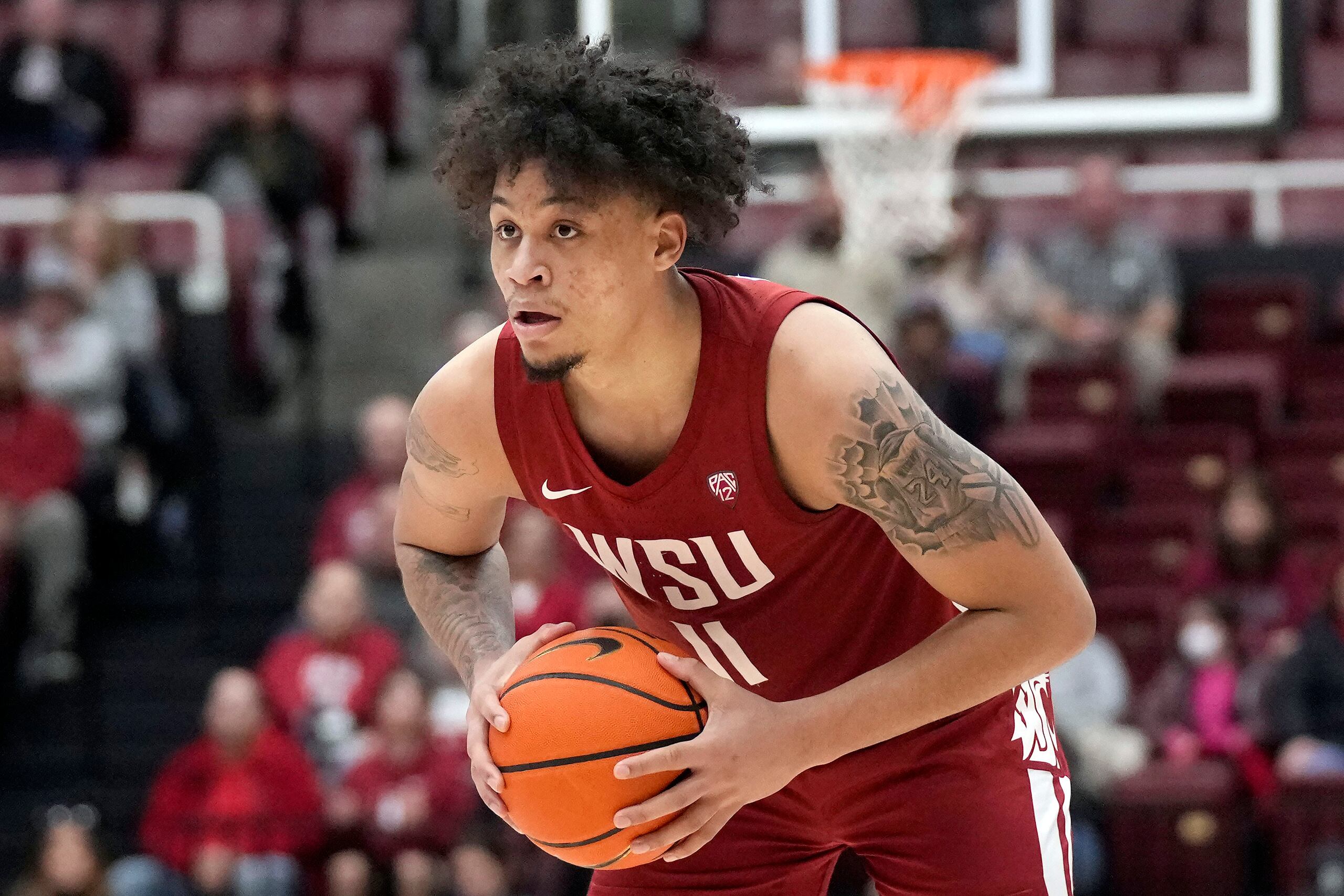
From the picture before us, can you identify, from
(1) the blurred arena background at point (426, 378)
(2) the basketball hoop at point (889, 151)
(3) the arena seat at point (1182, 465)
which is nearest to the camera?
(1) the blurred arena background at point (426, 378)

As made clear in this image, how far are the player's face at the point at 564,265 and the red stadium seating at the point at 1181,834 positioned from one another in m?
4.50

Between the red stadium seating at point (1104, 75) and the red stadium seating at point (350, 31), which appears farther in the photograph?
the red stadium seating at point (350, 31)

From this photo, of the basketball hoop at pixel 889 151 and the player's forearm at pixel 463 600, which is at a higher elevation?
the basketball hoop at pixel 889 151

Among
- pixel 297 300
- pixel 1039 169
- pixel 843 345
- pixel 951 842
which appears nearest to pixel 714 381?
pixel 843 345

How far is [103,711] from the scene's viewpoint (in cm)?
945

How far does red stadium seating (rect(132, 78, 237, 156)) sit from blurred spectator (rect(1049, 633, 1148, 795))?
250 inches

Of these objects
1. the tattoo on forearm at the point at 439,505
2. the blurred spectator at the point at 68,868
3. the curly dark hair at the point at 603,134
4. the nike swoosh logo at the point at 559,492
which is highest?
the curly dark hair at the point at 603,134

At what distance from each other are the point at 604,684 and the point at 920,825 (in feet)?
2.27

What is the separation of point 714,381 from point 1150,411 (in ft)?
22.8

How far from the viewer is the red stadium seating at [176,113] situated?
38.5 ft

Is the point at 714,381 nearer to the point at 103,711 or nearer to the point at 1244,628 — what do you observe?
the point at 1244,628

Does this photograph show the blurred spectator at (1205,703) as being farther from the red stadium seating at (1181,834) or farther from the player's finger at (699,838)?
the player's finger at (699,838)

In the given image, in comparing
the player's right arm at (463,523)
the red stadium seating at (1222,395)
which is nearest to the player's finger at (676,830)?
the player's right arm at (463,523)

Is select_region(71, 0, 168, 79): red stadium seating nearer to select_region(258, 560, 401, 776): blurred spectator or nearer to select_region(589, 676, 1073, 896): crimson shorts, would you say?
select_region(258, 560, 401, 776): blurred spectator
